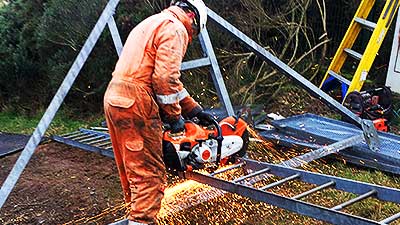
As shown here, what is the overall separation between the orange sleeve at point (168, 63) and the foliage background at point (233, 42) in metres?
4.25

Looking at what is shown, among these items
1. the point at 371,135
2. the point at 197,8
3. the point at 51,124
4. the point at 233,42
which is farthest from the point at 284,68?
the point at 51,124

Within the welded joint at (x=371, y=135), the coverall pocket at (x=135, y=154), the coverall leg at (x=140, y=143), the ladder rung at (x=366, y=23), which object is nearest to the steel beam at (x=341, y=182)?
the coverall leg at (x=140, y=143)

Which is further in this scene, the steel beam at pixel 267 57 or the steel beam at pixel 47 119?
the steel beam at pixel 267 57

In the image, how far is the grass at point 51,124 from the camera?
821cm

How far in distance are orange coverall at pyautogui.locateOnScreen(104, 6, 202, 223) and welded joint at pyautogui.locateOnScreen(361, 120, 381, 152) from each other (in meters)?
2.27

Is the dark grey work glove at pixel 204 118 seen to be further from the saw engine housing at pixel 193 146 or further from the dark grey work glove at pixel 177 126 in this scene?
the dark grey work glove at pixel 177 126

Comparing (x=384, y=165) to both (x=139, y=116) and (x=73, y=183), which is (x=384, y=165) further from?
(x=73, y=183)

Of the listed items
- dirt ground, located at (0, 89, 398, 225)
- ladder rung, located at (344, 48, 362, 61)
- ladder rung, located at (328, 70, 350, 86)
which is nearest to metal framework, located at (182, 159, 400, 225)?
dirt ground, located at (0, 89, 398, 225)

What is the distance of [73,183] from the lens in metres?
5.52

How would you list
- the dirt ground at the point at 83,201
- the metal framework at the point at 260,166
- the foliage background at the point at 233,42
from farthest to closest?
the foliage background at the point at 233,42 → the dirt ground at the point at 83,201 → the metal framework at the point at 260,166

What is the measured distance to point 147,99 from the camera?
356 cm

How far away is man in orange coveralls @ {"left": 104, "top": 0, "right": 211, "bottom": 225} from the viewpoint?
11.5 ft

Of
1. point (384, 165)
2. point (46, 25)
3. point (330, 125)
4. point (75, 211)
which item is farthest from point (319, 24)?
point (75, 211)

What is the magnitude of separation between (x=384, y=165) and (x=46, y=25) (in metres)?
5.90
